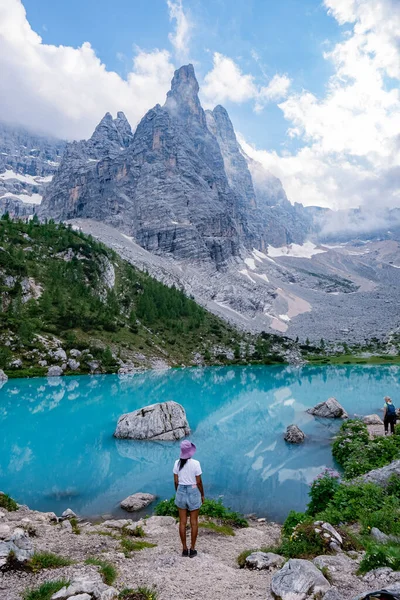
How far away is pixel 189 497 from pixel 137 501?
38.5 feet

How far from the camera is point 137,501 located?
791 inches

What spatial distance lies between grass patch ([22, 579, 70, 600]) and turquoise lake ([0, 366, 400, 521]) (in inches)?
529

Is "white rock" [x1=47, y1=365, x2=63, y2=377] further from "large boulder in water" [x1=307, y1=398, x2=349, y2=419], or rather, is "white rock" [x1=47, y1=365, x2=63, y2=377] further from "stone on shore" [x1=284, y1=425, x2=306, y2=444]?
"stone on shore" [x1=284, y1=425, x2=306, y2=444]

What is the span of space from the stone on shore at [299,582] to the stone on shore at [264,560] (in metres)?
1.70

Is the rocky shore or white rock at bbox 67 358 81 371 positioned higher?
the rocky shore

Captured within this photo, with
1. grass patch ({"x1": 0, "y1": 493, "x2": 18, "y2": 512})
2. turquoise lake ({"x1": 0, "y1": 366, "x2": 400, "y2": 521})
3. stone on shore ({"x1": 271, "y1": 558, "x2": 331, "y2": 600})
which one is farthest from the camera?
turquoise lake ({"x1": 0, "y1": 366, "x2": 400, "y2": 521})

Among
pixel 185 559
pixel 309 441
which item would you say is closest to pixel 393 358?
pixel 309 441

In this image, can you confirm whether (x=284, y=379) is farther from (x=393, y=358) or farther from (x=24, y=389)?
(x=393, y=358)

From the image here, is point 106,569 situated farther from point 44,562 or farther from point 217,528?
point 217,528

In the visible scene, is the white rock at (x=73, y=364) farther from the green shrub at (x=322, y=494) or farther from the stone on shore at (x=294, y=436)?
the green shrub at (x=322, y=494)

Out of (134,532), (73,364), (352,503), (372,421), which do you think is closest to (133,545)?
(134,532)

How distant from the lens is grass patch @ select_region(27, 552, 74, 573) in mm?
8367

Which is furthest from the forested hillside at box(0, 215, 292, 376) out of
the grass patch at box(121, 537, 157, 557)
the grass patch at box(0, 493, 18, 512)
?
the grass patch at box(121, 537, 157, 557)

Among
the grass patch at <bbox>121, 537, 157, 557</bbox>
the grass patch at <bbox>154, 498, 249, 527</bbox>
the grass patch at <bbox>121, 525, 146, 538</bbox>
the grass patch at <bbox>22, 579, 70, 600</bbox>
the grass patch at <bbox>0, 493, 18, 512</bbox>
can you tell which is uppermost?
the grass patch at <bbox>22, 579, 70, 600</bbox>
